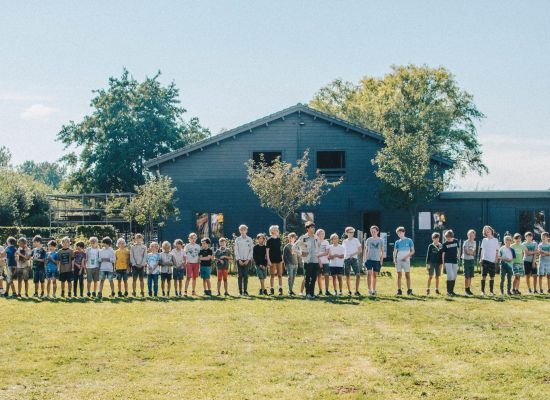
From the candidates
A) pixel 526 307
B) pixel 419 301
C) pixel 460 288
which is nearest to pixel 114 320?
pixel 419 301

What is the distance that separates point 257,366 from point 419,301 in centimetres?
815

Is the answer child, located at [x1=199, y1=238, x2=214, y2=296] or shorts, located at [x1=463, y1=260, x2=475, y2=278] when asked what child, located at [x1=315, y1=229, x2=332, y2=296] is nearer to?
child, located at [x1=199, y1=238, x2=214, y2=296]

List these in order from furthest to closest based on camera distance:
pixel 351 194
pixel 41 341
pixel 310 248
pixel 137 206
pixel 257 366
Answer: pixel 351 194 → pixel 137 206 → pixel 310 248 → pixel 41 341 → pixel 257 366

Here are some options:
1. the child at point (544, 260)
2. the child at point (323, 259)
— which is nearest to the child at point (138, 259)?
the child at point (323, 259)

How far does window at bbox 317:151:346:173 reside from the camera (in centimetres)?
3628

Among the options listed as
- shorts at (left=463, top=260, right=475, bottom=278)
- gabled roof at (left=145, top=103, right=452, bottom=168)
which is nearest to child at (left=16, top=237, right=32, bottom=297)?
shorts at (left=463, top=260, right=475, bottom=278)

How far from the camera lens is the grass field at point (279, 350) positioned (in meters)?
9.43

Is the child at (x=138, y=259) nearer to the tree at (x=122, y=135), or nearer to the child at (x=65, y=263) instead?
the child at (x=65, y=263)

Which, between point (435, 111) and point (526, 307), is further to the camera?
point (435, 111)

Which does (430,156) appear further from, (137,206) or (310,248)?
(310,248)

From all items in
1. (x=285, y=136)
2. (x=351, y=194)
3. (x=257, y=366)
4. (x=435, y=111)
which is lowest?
(x=257, y=366)

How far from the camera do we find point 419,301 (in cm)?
1789

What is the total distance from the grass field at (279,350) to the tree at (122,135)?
38.2 metres

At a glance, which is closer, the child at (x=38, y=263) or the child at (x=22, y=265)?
the child at (x=38, y=263)
